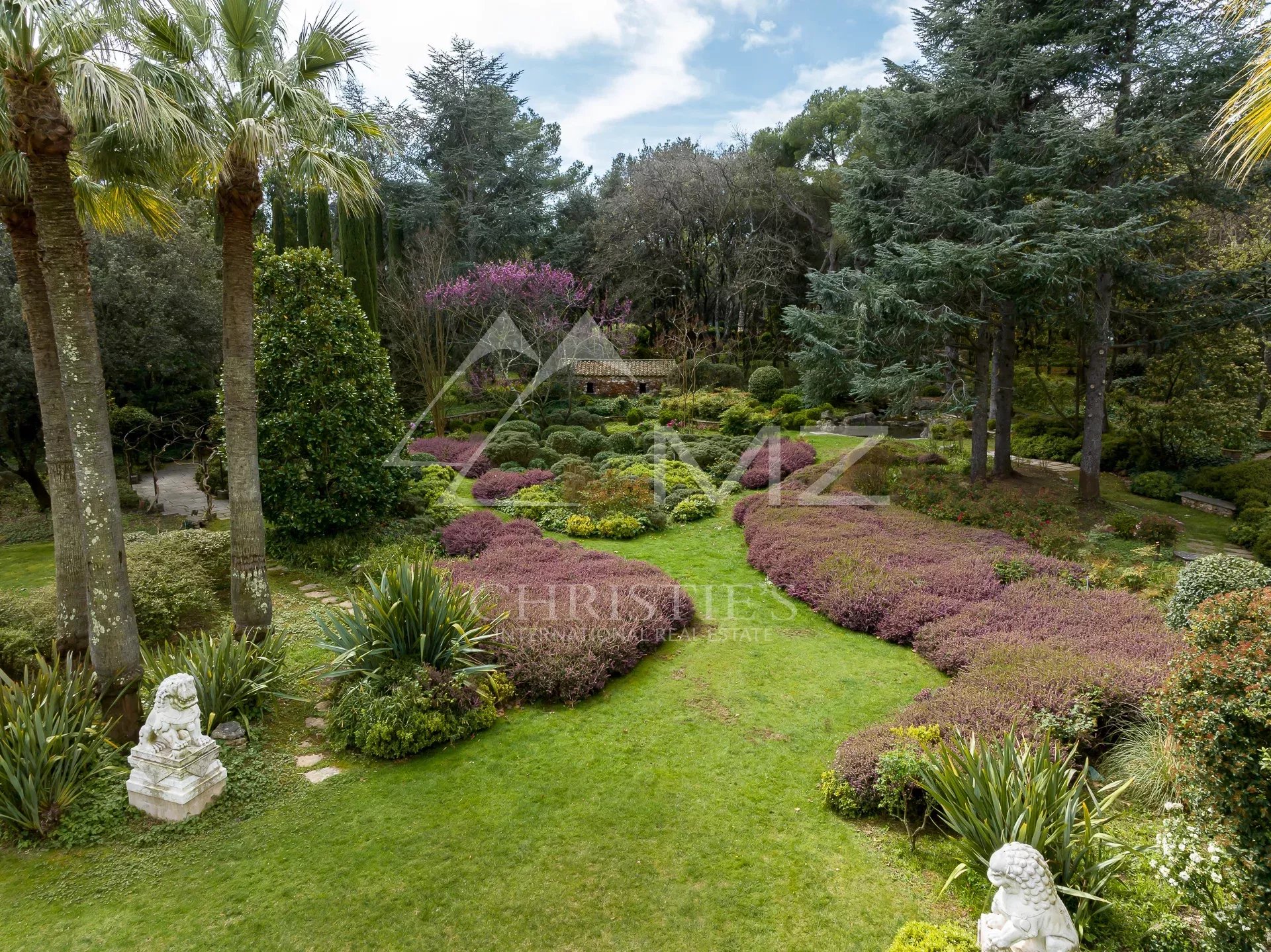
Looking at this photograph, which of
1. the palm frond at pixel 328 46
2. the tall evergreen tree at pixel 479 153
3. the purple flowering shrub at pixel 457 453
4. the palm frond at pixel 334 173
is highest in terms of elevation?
the tall evergreen tree at pixel 479 153

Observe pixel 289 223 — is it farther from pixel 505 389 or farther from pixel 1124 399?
pixel 1124 399

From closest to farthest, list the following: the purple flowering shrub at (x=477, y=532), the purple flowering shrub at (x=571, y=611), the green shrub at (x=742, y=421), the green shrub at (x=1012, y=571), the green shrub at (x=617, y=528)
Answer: the purple flowering shrub at (x=571, y=611) < the green shrub at (x=1012, y=571) < the purple flowering shrub at (x=477, y=532) < the green shrub at (x=617, y=528) < the green shrub at (x=742, y=421)

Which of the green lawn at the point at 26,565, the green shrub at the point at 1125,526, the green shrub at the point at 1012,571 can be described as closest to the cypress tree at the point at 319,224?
the green lawn at the point at 26,565

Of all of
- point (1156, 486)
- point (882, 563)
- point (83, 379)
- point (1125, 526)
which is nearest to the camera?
point (83, 379)

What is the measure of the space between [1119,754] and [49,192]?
27.5ft

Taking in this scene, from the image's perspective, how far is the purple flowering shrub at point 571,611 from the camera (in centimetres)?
597

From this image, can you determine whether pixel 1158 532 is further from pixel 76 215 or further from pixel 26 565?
pixel 26 565

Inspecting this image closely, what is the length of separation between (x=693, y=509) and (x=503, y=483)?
4026 mm

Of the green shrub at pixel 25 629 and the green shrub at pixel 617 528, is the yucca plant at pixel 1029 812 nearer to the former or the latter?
the green shrub at pixel 25 629

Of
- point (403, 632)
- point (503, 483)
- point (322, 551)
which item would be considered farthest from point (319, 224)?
point (403, 632)

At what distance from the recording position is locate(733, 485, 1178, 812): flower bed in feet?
15.7

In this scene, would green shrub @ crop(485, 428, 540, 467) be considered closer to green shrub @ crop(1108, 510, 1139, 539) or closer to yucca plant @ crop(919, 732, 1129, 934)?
green shrub @ crop(1108, 510, 1139, 539)

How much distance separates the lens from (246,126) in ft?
18.1

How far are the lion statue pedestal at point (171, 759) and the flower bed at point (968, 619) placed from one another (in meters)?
4.09
